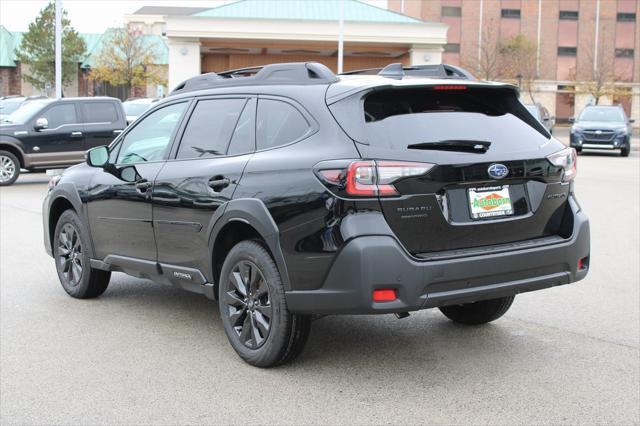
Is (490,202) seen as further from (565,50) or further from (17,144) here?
(565,50)

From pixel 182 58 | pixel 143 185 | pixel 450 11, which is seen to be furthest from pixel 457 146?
pixel 450 11

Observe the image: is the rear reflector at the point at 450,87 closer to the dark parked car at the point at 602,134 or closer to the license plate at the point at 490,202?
the license plate at the point at 490,202

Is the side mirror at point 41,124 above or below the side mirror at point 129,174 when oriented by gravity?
above

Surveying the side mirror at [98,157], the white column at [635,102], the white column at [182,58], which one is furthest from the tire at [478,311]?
the white column at [635,102]

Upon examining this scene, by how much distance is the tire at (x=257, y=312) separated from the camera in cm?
482

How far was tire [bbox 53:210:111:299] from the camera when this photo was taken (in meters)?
6.89

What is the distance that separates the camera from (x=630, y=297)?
7.13 m

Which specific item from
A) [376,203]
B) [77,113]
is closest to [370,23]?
[77,113]

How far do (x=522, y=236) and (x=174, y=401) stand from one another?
7.30ft

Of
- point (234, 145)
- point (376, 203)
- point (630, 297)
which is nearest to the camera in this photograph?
point (376, 203)

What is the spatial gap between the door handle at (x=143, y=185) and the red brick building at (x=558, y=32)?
77.6 meters

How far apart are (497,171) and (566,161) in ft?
2.26

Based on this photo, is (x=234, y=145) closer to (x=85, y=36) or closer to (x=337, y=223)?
(x=337, y=223)

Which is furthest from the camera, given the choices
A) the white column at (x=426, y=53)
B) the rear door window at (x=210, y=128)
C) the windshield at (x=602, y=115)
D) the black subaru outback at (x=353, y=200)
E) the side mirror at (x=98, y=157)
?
the white column at (x=426, y=53)
